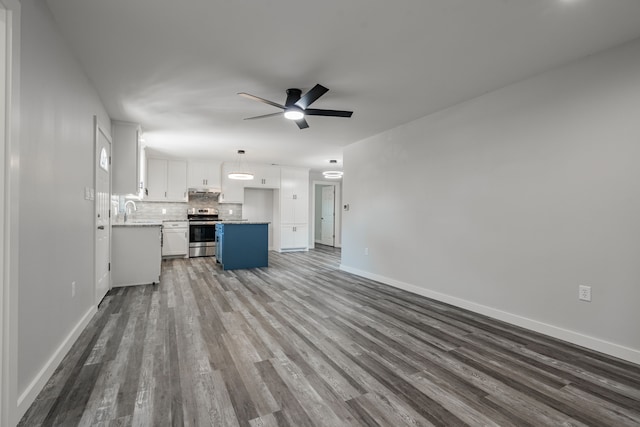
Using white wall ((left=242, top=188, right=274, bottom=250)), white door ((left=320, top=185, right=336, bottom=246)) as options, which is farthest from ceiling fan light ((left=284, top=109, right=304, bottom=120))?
white door ((left=320, top=185, right=336, bottom=246))

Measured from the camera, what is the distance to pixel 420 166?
14.0 ft

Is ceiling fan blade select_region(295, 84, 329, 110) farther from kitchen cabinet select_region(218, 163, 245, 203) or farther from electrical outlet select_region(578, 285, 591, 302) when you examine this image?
kitchen cabinet select_region(218, 163, 245, 203)

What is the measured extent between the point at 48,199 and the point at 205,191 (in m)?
5.85

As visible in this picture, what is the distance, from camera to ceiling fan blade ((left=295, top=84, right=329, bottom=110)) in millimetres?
2809

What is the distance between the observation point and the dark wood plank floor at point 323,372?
1.67 m

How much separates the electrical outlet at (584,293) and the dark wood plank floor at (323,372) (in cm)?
43

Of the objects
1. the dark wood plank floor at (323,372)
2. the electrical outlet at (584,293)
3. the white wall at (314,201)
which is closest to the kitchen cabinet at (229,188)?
the white wall at (314,201)

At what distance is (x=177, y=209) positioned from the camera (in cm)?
769

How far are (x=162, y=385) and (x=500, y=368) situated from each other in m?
2.37

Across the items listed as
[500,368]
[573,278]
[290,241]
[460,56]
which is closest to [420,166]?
[460,56]

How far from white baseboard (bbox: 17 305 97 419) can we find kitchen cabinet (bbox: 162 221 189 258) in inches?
174

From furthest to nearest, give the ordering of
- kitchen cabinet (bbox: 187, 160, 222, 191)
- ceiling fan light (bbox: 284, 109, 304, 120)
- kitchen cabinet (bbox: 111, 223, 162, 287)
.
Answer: kitchen cabinet (bbox: 187, 160, 222, 191) < kitchen cabinet (bbox: 111, 223, 162, 287) < ceiling fan light (bbox: 284, 109, 304, 120)

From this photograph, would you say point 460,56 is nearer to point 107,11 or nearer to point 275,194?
point 107,11

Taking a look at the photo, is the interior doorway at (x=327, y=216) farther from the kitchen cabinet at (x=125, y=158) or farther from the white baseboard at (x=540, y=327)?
the kitchen cabinet at (x=125, y=158)
